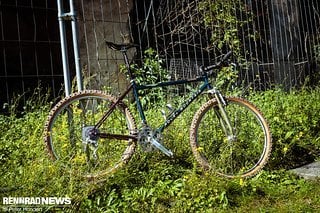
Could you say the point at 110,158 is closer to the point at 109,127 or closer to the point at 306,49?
the point at 109,127

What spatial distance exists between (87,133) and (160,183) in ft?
2.16

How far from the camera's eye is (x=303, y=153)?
425 cm

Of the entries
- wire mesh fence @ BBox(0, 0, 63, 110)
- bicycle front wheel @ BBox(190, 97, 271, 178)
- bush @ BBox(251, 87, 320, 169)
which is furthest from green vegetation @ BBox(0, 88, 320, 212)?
wire mesh fence @ BBox(0, 0, 63, 110)

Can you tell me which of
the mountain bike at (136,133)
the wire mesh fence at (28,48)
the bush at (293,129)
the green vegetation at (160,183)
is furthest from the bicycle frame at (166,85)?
the wire mesh fence at (28,48)

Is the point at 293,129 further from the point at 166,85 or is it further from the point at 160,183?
the point at 160,183

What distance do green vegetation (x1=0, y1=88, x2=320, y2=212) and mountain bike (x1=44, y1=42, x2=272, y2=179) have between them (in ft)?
0.37

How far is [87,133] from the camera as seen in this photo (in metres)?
3.25

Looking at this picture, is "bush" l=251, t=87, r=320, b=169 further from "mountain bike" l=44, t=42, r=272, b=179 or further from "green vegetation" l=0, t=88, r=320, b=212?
"mountain bike" l=44, t=42, r=272, b=179

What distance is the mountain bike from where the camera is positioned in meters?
3.24

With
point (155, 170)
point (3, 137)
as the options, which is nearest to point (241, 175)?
point (155, 170)

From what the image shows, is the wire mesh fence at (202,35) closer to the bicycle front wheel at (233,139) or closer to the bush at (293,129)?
the bush at (293,129)

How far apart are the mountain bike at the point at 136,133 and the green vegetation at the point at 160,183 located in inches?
4.4

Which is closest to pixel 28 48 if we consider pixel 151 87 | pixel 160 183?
pixel 151 87

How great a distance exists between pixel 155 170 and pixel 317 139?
6.31ft
